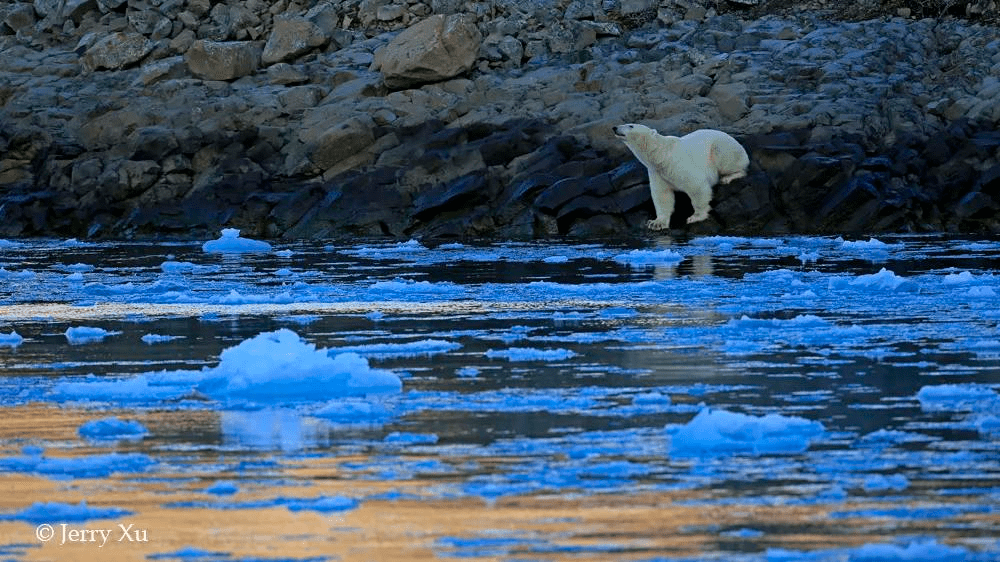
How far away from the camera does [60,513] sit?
6.61 m

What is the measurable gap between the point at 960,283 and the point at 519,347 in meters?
5.70

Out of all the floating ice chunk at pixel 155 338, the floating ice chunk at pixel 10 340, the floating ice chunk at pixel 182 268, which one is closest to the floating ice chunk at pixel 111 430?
the floating ice chunk at pixel 155 338

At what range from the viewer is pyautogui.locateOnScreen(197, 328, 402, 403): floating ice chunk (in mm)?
9406

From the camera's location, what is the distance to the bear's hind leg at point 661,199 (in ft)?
84.0

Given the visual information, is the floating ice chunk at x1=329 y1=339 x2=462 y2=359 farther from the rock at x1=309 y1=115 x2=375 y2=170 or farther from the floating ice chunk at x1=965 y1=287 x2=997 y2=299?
the rock at x1=309 y1=115 x2=375 y2=170

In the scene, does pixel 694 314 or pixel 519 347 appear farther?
pixel 694 314

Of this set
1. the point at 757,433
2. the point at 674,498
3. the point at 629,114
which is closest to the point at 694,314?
the point at 757,433

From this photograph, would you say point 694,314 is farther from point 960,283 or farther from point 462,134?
point 462,134

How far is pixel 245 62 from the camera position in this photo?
109 feet

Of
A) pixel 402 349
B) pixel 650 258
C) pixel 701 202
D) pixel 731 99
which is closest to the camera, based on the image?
pixel 402 349

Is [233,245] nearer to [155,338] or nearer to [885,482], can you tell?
[155,338]

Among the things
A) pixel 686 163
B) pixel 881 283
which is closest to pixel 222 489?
pixel 881 283

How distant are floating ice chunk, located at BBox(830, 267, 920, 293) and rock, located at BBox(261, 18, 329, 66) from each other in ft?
62.4

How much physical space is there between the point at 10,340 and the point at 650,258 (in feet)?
29.3
